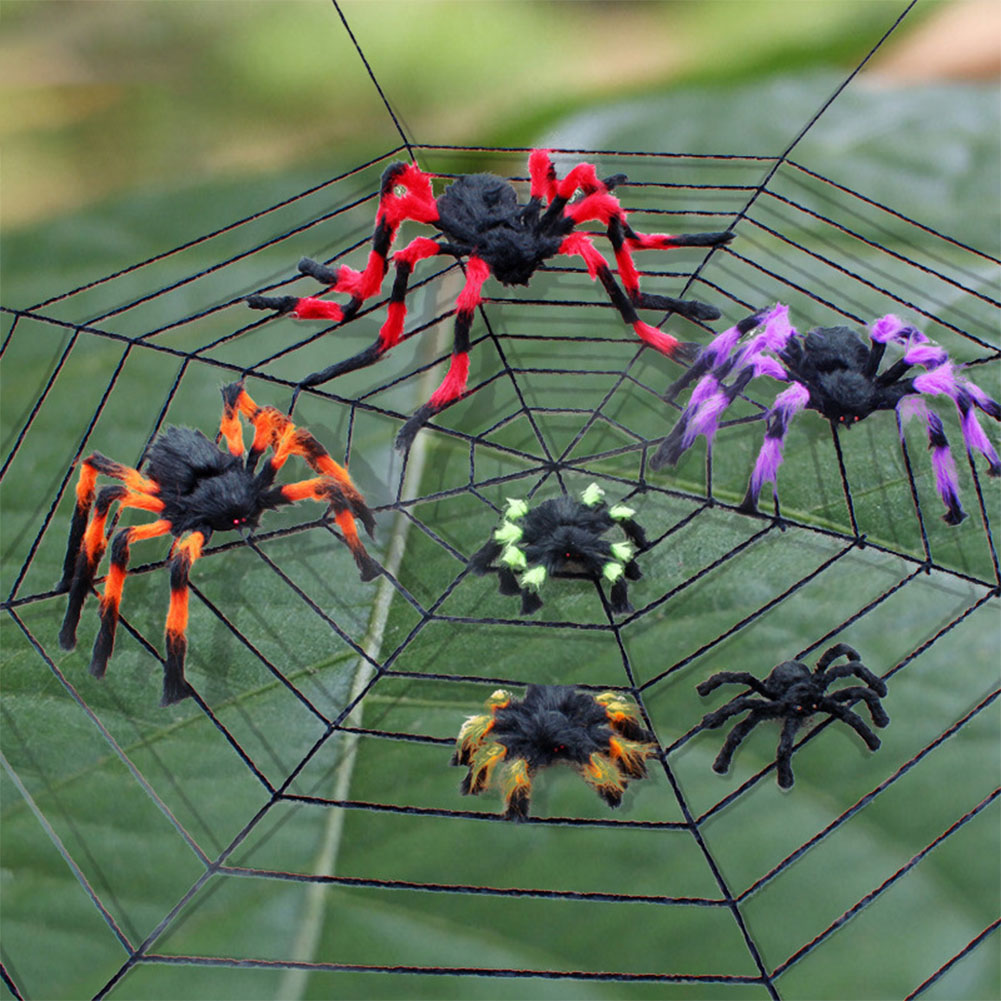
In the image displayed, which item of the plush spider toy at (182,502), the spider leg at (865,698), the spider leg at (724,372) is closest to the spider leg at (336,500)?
the plush spider toy at (182,502)

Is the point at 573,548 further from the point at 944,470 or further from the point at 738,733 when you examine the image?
the point at 944,470

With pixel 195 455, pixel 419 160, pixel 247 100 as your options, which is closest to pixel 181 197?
pixel 247 100

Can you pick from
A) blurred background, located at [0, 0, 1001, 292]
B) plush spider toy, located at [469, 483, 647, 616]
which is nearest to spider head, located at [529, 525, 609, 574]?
plush spider toy, located at [469, 483, 647, 616]

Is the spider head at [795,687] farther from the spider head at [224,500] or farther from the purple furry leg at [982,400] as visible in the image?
the spider head at [224,500]

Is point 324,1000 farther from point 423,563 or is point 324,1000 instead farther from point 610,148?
point 610,148

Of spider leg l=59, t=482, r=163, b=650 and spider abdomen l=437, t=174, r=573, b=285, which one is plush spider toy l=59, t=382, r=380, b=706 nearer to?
spider leg l=59, t=482, r=163, b=650

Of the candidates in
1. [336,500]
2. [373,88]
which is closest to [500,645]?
[336,500]
